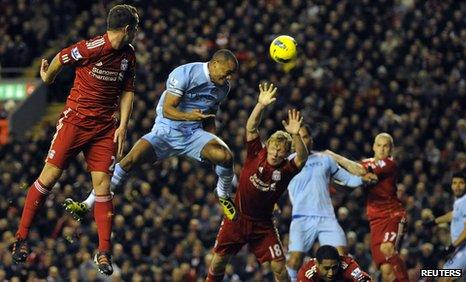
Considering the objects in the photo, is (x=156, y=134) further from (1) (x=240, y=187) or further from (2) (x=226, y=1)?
(2) (x=226, y=1)

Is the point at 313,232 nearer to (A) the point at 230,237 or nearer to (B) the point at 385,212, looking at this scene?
(B) the point at 385,212

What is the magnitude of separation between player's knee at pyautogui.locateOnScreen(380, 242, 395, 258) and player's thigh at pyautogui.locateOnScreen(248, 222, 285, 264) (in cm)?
214

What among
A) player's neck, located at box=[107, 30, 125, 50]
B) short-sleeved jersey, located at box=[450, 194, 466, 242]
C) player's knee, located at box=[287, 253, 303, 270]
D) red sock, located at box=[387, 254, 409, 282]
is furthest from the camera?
short-sleeved jersey, located at box=[450, 194, 466, 242]

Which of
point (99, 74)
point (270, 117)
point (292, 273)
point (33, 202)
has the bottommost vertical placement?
point (292, 273)

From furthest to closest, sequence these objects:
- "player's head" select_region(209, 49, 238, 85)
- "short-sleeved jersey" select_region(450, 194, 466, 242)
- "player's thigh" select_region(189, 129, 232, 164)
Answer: "short-sleeved jersey" select_region(450, 194, 466, 242)
"player's thigh" select_region(189, 129, 232, 164)
"player's head" select_region(209, 49, 238, 85)

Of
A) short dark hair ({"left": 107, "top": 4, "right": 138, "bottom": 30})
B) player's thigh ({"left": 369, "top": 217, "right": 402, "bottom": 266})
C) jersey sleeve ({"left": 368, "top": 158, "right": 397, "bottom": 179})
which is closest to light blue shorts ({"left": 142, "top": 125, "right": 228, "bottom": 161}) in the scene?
short dark hair ({"left": 107, "top": 4, "right": 138, "bottom": 30})

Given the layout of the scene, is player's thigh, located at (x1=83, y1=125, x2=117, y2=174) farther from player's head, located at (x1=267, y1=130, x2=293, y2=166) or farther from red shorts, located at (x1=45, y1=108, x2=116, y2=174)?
player's head, located at (x1=267, y1=130, x2=293, y2=166)

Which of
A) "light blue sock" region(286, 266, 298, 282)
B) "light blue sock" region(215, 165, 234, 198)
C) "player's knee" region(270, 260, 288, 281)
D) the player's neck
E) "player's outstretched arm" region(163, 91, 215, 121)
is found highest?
the player's neck

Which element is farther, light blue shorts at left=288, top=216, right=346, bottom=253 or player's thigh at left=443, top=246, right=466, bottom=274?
player's thigh at left=443, top=246, right=466, bottom=274

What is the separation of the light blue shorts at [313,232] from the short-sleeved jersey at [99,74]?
424cm

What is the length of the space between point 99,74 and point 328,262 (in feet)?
12.5

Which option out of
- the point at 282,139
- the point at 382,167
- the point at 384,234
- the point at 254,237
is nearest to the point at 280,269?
the point at 254,237

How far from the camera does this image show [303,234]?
62.7 feet

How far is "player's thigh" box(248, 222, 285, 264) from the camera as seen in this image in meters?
17.9
